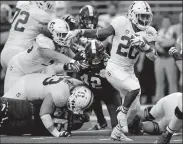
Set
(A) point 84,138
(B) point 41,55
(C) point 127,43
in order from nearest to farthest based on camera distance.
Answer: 1. (A) point 84,138
2. (C) point 127,43
3. (B) point 41,55

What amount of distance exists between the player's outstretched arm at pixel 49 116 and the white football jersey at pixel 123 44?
992mm

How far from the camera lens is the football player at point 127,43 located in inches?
329

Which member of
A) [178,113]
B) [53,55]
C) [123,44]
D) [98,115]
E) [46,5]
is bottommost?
[98,115]

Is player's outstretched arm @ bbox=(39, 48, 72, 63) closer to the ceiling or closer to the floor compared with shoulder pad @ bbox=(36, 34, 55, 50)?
closer to the floor

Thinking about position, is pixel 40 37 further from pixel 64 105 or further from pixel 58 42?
pixel 64 105

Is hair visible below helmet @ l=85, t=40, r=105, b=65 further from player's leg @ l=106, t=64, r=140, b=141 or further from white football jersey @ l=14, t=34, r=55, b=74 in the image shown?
white football jersey @ l=14, t=34, r=55, b=74

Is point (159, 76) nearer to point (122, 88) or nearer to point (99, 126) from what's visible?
point (99, 126)

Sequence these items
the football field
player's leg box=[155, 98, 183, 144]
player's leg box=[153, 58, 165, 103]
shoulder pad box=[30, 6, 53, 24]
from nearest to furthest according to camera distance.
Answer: player's leg box=[155, 98, 183, 144] → the football field → shoulder pad box=[30, 6, 53, 24] → player's leg box=[153, 58, 165, 103]

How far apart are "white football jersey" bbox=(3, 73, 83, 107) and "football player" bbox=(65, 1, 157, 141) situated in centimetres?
48

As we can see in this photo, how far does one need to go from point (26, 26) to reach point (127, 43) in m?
2.14

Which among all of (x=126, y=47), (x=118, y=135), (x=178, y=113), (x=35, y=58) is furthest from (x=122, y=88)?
(x=178, y=113)

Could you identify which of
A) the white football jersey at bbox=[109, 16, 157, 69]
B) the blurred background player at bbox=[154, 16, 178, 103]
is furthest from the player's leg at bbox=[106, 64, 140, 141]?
the blurred background player at bbox=[154, 16, 178, 103]

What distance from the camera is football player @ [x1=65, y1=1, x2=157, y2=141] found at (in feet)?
27.4

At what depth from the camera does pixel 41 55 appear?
29.2 ft
